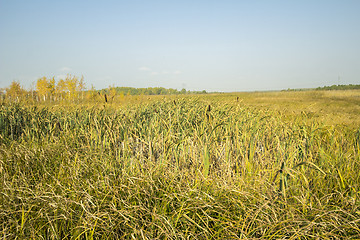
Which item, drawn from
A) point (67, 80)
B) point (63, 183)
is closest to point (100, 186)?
point (63, 183)

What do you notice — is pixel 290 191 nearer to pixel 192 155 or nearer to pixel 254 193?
pixel 254 193

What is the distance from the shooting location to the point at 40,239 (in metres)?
1.56

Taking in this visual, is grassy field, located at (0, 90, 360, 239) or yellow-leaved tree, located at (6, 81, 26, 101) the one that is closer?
grassy field, located at (0, 90, 360, 239)

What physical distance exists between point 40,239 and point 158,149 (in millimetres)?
1501

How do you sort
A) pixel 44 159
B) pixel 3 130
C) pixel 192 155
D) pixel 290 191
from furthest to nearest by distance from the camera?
pixel 3 130, pixel 44 159, pixel 192 155, pixel 290 191

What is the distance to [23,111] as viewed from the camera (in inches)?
202

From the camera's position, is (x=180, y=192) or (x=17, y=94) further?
(x=17, y=94)

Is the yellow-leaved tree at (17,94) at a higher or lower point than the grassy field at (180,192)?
higher

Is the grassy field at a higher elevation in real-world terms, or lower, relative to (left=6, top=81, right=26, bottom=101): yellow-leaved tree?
lower

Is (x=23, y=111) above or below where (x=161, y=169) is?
above

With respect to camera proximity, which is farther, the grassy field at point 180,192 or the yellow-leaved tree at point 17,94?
the yellow-leaved tree at point 17,94

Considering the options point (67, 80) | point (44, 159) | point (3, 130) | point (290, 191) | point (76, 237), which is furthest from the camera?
point (67, 80)

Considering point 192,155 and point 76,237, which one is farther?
point 192,155

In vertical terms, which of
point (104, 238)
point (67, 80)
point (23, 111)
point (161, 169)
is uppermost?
point (67, 80)
